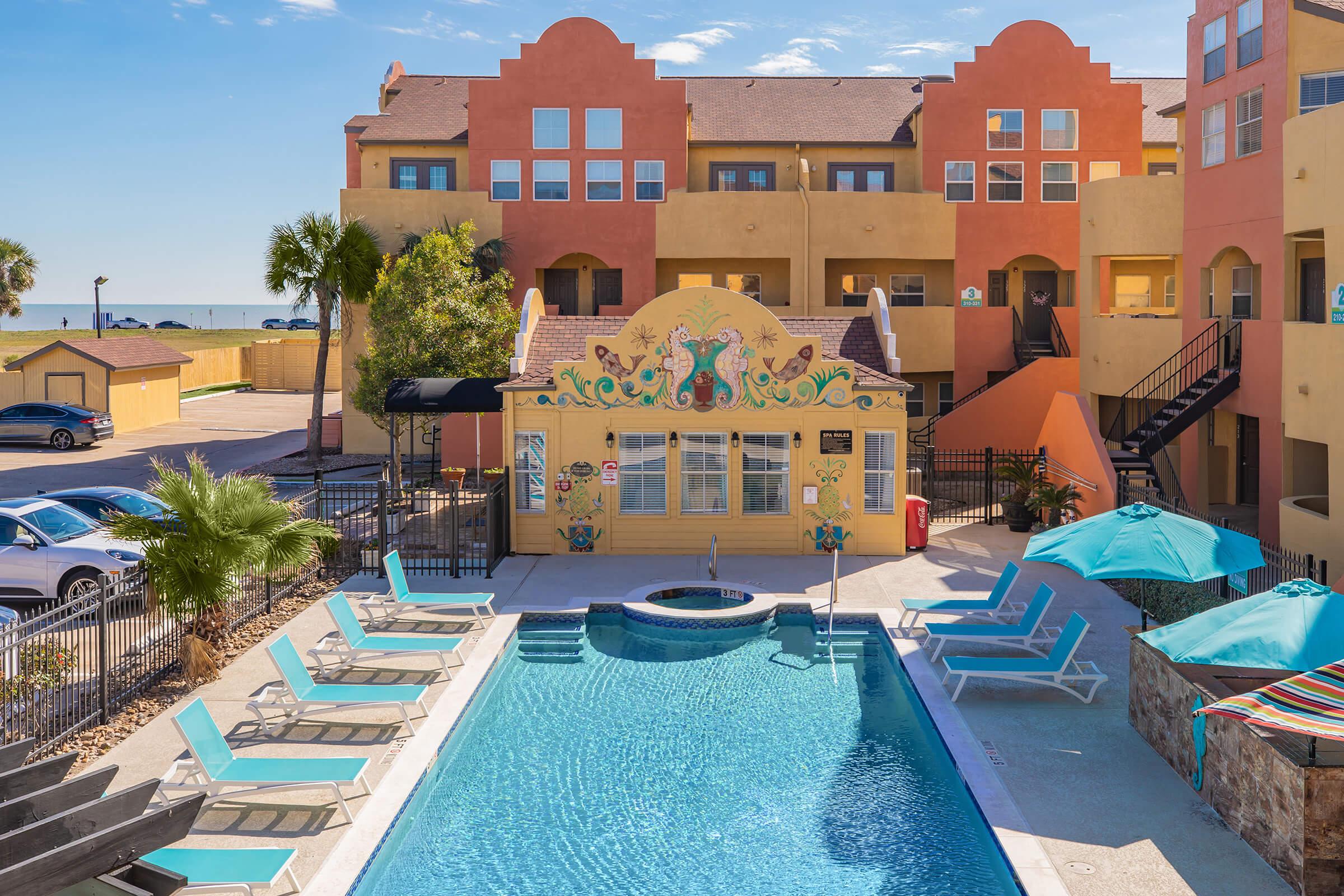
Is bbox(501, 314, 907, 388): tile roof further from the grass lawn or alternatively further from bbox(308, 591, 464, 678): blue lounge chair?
the grass lawn

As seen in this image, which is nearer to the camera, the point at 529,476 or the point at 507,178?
the point at 529,476

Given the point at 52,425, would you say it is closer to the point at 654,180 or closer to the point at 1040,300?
the point at 654,180

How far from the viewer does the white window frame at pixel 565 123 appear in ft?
122

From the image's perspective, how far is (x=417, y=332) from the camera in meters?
29.8

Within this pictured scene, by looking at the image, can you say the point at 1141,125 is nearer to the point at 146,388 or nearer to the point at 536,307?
the point at 536,307

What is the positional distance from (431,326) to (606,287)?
10.6 metres

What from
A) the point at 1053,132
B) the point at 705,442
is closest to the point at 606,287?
the point at 1053,132

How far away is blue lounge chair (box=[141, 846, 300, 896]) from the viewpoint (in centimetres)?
883

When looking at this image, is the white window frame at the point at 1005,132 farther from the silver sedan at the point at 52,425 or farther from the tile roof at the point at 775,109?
the silver sedan at the point at 52,425

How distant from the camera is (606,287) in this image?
3928cm

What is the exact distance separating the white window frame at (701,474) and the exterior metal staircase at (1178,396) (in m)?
7.92

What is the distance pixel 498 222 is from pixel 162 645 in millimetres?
24370

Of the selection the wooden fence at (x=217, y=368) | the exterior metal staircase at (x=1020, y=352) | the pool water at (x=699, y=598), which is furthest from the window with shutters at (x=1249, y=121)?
the wooden fence at (x=217, y=368)

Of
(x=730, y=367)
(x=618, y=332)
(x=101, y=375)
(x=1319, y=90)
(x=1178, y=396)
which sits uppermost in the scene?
(x=1319, y=90)
